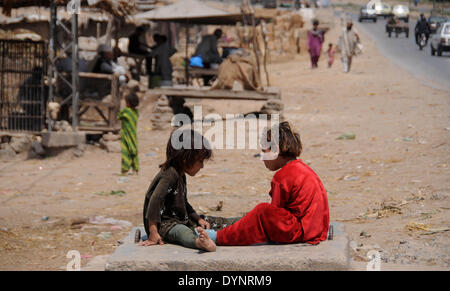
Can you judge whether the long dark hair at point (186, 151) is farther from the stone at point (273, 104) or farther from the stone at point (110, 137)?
the stone at point (273, 104)

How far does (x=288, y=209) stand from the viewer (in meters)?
4.09

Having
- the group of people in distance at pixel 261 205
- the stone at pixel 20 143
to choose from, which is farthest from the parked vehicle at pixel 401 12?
the group of people in distance at pixel 261 205

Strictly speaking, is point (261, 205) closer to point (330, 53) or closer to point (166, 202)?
point (166, 202)

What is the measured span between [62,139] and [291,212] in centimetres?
794

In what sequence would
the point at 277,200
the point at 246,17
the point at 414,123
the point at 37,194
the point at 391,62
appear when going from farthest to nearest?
the point at 391,62 → the point at 246,17 → the point at 414,123 → the point at 37,194 → the point at 277,200

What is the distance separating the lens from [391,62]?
23359mm

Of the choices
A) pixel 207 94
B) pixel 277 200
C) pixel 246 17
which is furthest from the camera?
pixel 246 17

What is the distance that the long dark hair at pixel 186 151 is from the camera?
423cm

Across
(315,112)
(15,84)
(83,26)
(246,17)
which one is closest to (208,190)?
(15,84)

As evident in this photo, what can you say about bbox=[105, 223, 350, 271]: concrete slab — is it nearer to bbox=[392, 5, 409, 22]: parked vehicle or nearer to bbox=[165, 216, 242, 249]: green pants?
bbox=[165, 216, 242, 249]: green pants

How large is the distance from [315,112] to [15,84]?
6.18m

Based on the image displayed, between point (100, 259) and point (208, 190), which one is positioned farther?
point (208, 190)

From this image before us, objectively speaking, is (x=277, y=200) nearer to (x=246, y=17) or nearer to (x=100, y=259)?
(x=100, y=259)

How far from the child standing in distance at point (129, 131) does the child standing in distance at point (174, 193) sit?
4.52 metres
